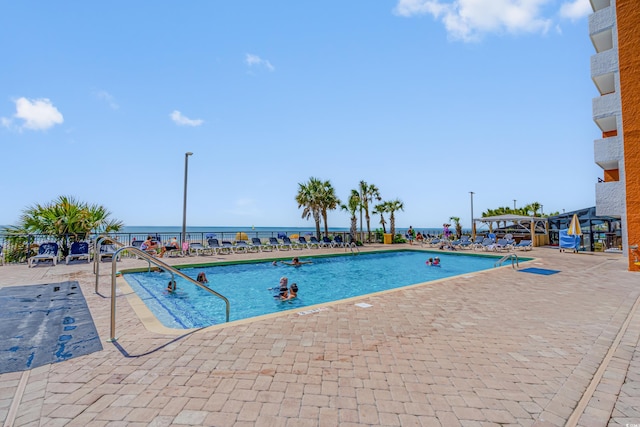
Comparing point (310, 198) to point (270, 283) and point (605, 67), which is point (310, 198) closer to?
point (270, 283)

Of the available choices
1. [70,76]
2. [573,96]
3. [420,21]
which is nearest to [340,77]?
[420,21]

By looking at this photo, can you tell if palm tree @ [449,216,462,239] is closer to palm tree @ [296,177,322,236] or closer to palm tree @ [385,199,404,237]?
palm tree @ [385,199,404,237]

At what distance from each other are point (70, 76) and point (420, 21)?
35.6 feet

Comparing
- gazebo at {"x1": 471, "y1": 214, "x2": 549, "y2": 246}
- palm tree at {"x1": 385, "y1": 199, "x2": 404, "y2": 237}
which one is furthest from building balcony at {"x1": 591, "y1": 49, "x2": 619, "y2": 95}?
palm tree at {"x1": 385, "y1": 199, "x2": 404, "y2": 237}

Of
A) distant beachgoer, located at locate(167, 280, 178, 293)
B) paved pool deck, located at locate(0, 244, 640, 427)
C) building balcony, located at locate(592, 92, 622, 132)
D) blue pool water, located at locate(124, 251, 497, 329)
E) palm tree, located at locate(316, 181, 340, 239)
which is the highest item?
building balcony, located at locate(592, 92, 622, 132)

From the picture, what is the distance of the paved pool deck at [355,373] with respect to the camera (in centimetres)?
223

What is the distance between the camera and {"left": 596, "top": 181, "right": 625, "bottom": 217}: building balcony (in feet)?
36.7

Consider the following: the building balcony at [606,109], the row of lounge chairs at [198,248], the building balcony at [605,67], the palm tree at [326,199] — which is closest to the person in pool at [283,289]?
the row of lounge chairs at [198,248]

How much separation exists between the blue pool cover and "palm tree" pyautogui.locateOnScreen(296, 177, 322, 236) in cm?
1776

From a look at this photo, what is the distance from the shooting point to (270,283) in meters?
10.3

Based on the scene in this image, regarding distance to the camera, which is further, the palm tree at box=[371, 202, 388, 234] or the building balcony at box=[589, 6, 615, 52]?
the palm tree at box=[371, 202, 388, 234]

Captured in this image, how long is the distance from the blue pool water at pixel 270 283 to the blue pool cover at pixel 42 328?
63.2 inches

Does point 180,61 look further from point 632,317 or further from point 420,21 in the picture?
point 632,317

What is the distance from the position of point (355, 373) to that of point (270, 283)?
25.6 feet
